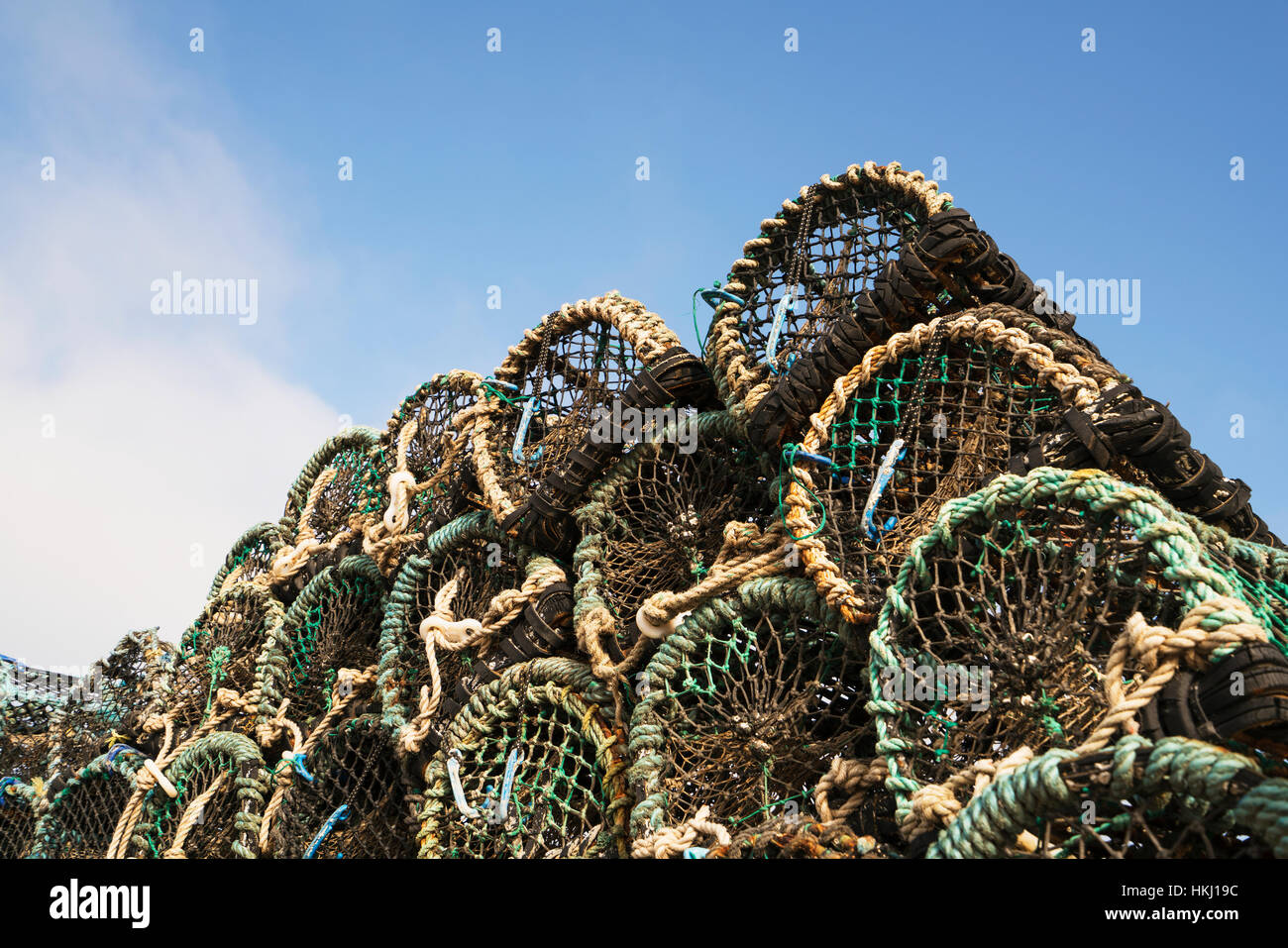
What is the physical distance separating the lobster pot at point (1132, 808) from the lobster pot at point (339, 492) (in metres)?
3.25

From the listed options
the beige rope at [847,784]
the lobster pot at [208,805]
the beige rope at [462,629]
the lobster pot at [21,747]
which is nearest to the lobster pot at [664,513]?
the beige rope at [462,629]

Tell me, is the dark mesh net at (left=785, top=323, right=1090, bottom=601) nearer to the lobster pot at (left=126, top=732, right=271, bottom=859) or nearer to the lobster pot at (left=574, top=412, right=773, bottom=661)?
the lobster pot at (left=574, top=412, right=773, bottom=661)

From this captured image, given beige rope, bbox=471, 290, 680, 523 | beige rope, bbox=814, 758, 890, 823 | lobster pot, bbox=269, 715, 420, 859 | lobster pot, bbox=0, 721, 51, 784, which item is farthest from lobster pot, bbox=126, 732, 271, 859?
beige rope, bbox=814, 758, 890, 823

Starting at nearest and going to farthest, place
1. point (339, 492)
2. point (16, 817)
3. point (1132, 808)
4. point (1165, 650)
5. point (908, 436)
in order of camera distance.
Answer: point (1132, 808) < point (1165, 650) < point (908, 436) < point (339, 492) < point (16, 817)

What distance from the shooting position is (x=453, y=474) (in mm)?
4172

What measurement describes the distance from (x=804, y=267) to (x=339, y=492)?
2.75m

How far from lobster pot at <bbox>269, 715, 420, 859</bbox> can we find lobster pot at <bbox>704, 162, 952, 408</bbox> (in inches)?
71.3

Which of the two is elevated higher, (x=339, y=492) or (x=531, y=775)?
(x=339, y=492)

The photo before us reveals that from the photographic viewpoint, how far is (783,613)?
8.81 ft

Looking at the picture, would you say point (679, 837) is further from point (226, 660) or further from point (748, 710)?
point (226, 660)

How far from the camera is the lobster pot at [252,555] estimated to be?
518 centimetres

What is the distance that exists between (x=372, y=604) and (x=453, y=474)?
2.29 ft

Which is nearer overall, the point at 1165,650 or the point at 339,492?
the point at 1165,650

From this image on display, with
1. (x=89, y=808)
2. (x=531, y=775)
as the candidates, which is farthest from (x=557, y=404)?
(x=89, y=808)
